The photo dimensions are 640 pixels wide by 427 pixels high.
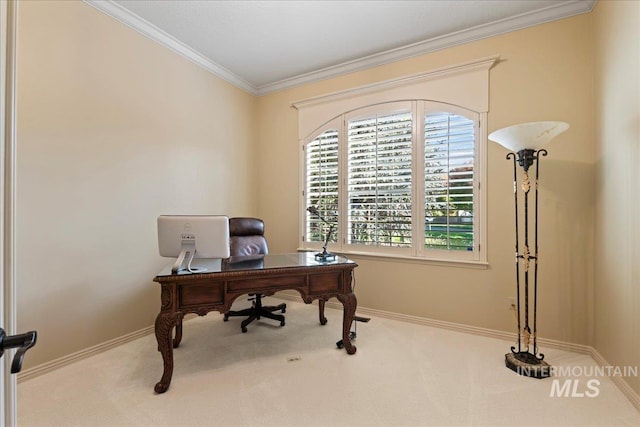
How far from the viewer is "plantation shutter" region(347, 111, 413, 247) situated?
2.98 meters

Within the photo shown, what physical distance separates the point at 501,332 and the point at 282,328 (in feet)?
6.73

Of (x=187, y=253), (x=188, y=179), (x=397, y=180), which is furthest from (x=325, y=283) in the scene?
(x=188, y=179)

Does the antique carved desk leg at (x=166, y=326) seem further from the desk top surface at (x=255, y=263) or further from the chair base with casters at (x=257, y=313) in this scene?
the chair base with casters at (x=257, y=313)

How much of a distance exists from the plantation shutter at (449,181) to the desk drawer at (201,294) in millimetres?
2060

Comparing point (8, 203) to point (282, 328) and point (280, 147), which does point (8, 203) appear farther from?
point (280, 147)

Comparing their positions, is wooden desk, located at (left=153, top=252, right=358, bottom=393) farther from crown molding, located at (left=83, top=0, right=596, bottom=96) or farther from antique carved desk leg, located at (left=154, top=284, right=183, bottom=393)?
crown molding, located at (left=83, top=0, right=596, bottom=96)

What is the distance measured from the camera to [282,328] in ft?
9.11

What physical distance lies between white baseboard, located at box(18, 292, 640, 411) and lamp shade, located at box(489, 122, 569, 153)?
162 cm

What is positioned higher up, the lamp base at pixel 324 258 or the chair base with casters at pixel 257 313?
the lamp base at pixel 324 258

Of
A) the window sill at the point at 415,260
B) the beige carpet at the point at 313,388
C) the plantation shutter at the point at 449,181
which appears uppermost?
the plantation shutter at the point at 449,181

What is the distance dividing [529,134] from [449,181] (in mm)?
884

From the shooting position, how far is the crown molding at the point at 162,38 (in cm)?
233

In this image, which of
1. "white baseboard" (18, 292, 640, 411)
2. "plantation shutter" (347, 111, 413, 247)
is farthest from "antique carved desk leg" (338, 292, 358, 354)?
"plantation shutter" (347, 111, 413, 247)

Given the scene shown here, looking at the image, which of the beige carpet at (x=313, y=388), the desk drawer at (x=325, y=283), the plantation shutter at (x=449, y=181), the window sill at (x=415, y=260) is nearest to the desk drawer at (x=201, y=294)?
the beige carpet at (x=313, y=388)
